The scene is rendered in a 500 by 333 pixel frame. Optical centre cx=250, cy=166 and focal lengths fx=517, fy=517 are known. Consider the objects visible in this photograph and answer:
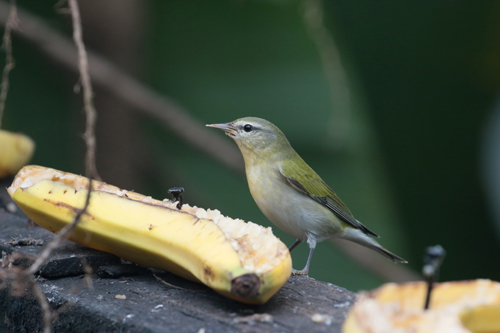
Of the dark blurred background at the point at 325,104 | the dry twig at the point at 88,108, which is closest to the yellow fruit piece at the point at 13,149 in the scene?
the dry twig at the point at 88,108

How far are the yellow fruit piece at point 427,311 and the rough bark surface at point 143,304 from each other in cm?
35

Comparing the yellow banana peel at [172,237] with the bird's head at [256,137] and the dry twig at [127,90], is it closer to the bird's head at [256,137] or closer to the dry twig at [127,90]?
the bird's head at [256,137]

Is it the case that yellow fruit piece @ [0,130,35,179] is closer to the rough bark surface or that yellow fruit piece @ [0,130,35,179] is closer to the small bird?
the rough bark surface

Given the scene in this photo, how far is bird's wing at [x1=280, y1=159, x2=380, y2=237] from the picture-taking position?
9.63ft

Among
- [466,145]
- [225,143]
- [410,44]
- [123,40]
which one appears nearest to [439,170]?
[466,145]

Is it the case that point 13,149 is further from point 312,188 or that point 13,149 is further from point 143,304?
point 312,188

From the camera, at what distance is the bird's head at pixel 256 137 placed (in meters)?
3.03

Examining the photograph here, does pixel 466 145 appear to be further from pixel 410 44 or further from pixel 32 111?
pixel 32 111

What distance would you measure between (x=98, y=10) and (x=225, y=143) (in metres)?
1.55

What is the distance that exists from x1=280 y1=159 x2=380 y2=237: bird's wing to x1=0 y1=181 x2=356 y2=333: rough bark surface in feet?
3.31

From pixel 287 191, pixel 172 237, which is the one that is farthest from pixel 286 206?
pixel 172 237

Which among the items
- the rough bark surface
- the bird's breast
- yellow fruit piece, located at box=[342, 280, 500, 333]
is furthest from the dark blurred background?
yellow fruit piece, located at box=[342, 280, 500, 333]

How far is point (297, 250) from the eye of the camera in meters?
4.64

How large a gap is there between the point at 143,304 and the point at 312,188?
62.1 inches
